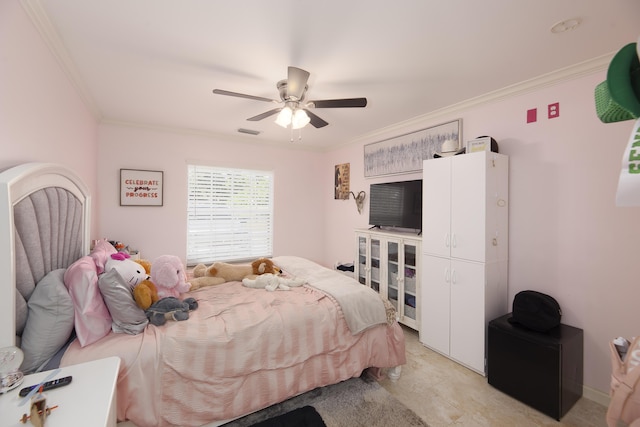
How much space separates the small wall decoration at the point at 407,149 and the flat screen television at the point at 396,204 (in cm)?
23

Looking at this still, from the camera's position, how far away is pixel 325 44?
1832 millimetres

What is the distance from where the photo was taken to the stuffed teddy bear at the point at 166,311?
176cm

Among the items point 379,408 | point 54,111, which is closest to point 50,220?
point 54,111

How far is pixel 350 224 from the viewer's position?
4.43 metres

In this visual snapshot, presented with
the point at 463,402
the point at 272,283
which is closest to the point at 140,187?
the point at 272,283

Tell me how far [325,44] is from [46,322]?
2216 mm

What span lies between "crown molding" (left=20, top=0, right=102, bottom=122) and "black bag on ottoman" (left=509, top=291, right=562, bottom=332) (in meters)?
3.68

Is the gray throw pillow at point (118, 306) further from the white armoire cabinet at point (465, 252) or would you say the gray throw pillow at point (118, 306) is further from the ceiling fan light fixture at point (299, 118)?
the white armoire cabinet at point (465, 252)

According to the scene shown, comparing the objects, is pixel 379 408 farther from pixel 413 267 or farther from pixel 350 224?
pixel 350 224

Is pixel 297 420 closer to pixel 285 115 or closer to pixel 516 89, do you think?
pixel 285 115

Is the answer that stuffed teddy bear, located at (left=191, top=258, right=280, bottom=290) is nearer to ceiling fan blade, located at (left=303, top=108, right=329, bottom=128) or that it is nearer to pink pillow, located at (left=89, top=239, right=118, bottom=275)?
pink pillow, located at (left=89, top=239, right=118, bottom=275)

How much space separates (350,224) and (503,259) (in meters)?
2.27

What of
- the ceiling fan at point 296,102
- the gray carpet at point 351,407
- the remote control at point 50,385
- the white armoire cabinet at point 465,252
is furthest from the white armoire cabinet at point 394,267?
the remote control at point 50,385

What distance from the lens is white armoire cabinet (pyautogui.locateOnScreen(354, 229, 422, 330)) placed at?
3078 mm
